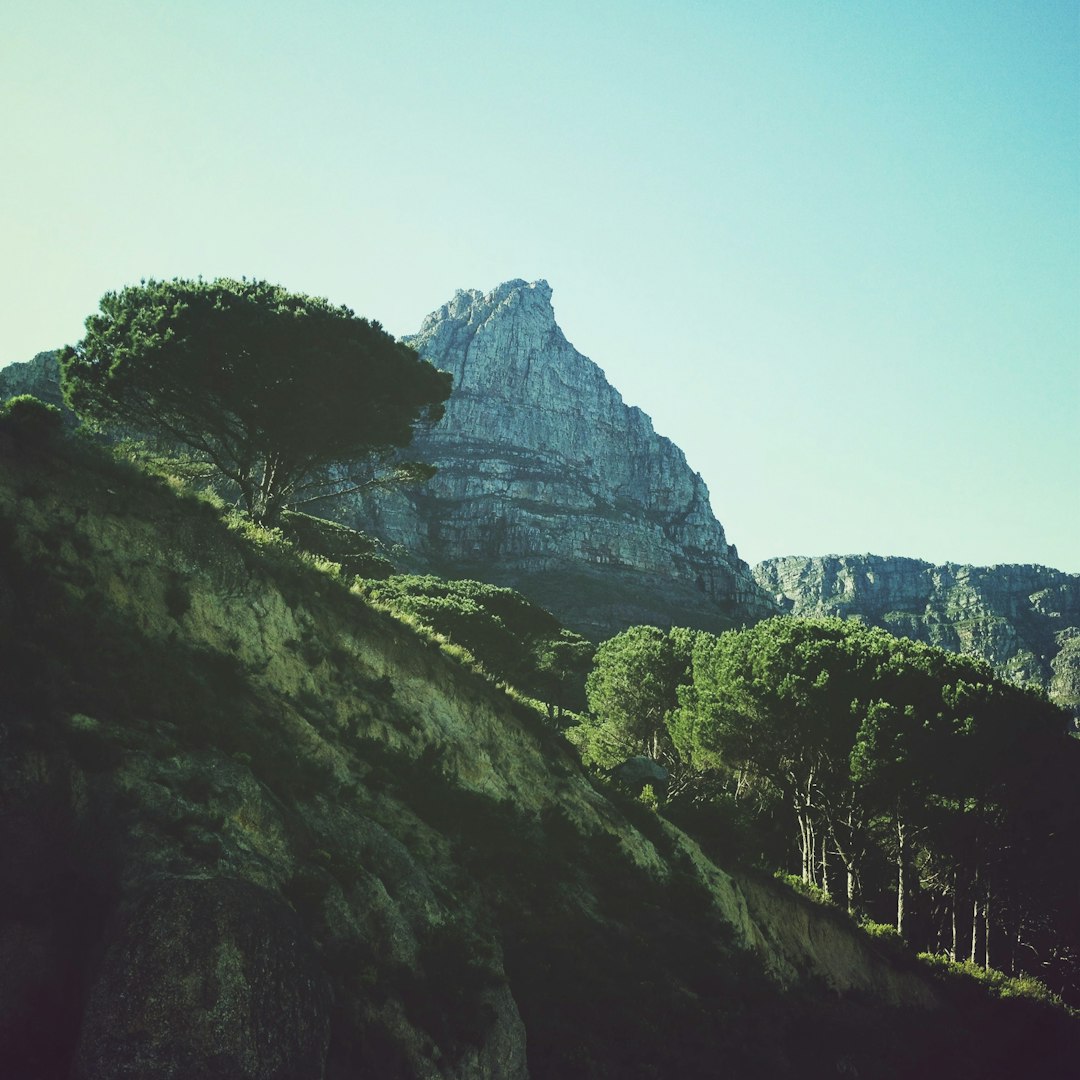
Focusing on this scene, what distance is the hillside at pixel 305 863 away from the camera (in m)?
7.56

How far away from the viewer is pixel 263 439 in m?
28.8

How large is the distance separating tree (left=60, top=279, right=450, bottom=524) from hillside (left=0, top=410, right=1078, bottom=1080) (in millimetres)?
8349

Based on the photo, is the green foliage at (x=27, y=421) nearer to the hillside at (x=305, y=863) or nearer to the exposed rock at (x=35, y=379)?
the hillside at (x=305, y=863)

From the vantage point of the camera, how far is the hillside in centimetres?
756

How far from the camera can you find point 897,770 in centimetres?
3422

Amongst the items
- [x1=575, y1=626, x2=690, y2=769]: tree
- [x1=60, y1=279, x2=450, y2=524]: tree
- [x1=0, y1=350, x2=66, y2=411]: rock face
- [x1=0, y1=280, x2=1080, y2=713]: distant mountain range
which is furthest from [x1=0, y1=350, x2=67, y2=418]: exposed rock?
[x1=575, y1=626, x2=690, y2=769]: tree

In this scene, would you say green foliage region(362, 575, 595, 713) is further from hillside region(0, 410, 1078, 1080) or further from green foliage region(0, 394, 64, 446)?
green foliage region(0, 394, 64, 446)

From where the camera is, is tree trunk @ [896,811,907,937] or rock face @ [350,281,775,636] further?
rock face @ [350,281,775,636]

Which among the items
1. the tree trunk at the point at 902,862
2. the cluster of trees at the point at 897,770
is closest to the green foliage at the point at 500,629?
the cluster of trees at the point at 897,770

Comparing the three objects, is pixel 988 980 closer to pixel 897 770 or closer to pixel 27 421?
pixel 897 770

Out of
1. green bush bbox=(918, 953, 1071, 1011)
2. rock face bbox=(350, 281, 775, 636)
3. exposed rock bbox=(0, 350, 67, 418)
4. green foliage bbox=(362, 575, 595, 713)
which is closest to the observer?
green bush bbox=(918, 953, 1071, 1011)

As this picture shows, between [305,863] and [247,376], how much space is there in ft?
69.2

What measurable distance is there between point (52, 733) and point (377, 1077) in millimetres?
5950

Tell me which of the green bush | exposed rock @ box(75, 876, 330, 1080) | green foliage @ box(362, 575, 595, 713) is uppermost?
green foliage @ box(362, 575, 595, 713)
